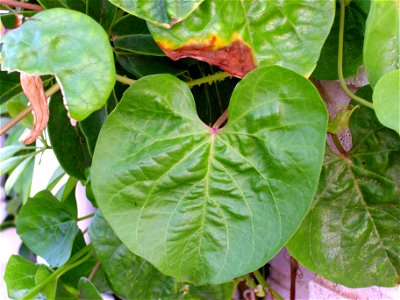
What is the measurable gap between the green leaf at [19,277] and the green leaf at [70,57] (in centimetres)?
34

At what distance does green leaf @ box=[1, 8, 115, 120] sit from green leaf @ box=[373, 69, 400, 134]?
189 millimetres

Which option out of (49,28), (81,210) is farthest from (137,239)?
(81,210)

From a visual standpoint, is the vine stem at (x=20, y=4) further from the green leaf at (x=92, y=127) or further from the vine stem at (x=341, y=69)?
the vine stem at (x=341, y=69)

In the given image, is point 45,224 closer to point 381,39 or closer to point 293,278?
point 293,278

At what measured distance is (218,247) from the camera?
39 cm

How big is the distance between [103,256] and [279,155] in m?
0.26

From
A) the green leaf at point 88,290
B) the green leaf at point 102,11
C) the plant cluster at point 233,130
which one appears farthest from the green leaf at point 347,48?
the green leaf at point 88,290

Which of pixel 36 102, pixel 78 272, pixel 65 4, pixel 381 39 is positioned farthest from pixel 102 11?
pixel 78 272

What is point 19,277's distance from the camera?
58cm

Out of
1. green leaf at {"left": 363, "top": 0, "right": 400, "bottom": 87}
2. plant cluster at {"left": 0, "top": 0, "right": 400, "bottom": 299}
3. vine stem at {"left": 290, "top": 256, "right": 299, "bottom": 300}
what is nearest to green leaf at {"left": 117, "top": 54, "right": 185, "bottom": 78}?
plant cluster at {"left": 0, "top": 0, "right": 400, "bottom": 299}

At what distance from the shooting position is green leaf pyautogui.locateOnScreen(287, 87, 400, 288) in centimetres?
44

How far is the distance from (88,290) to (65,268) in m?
0.07

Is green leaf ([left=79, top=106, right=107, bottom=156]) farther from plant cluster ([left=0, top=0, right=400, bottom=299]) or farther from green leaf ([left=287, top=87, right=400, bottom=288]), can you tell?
green leaf ([left=287, top=87, right=400, bottom=288])

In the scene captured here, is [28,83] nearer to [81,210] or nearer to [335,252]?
[335,252]
